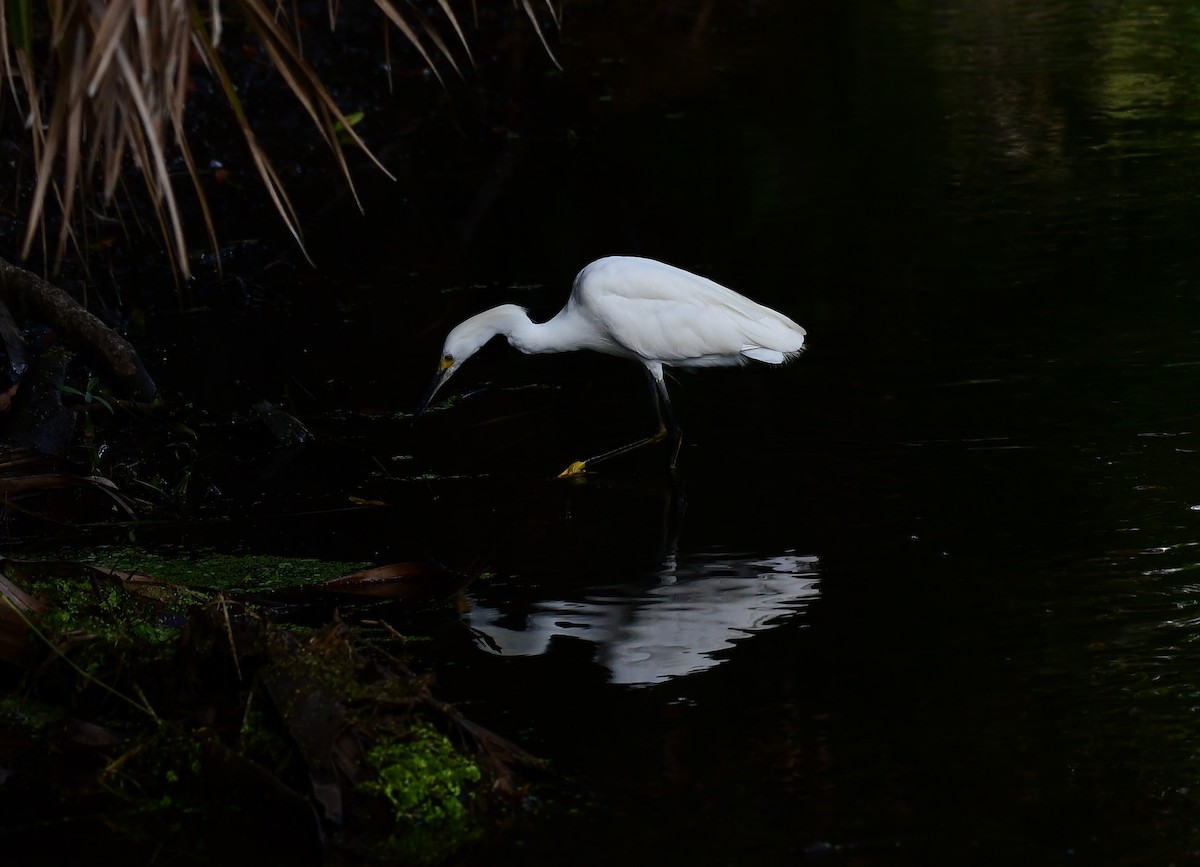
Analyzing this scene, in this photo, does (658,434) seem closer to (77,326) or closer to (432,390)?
(432,390)

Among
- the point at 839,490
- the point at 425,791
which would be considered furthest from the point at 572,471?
the point at 425,791

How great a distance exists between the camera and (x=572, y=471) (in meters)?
5.83

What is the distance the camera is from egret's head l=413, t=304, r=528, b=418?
6.29 meters

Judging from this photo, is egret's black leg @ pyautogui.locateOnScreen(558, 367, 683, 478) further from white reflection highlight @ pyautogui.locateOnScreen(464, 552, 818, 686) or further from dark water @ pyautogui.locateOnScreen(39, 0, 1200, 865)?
white reflection highlight @ pyautogui.locateOnScreen(464, 552, 818, 686)

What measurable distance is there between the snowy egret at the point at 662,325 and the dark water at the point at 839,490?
29 cm

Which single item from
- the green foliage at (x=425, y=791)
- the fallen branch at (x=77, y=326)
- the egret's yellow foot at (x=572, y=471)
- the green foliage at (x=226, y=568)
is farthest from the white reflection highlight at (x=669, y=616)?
the fallen branch at (x=77, y=326)

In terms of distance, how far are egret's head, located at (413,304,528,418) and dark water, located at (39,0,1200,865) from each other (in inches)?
9.7

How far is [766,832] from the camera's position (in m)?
3.23

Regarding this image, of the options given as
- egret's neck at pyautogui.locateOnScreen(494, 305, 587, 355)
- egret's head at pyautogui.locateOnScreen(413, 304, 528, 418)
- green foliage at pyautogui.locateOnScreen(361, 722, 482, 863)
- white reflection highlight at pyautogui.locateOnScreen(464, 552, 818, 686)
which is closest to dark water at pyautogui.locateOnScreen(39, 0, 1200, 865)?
white reflection highlight at pyautogui.locateOnScreen(464, 552, 818, 686)

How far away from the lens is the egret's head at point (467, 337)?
629 cm

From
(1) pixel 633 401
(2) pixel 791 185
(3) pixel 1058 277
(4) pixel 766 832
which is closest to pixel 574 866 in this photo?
(4) pixel 766 832

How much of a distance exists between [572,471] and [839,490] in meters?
1.06

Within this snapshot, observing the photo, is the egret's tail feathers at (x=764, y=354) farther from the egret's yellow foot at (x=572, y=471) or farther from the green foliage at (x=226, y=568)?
the green foliage at (x=226, y=568)

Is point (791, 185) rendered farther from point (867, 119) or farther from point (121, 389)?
point (121, 389)
